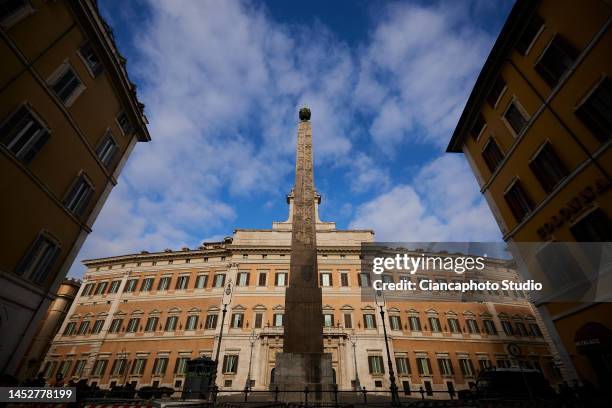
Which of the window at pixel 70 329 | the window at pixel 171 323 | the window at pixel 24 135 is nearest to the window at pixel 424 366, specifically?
the window at pixel 171 323

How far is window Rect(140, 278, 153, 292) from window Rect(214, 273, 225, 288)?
22.9 ft

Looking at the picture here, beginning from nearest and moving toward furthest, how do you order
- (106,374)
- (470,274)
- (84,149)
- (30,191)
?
(30,191)
(84,149)
(106,374)
(470,274)

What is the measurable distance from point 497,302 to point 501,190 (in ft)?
66.0

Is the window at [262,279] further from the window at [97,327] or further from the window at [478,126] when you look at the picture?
the window at [478,126]

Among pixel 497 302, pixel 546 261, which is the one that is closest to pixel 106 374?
pixel 546 261

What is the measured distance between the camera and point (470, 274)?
3047cm

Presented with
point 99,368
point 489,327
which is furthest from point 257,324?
point 489,327

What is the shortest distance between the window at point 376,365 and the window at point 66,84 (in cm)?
2529

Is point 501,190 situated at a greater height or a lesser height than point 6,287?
greater

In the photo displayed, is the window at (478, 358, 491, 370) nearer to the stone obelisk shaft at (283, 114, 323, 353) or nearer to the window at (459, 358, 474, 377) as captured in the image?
the window at (459, 358, 474, 377)

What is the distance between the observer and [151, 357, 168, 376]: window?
77.3 ft

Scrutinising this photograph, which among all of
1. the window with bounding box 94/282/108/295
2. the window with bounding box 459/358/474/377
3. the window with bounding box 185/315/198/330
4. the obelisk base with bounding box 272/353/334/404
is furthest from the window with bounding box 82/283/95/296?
the window with bounding box 459/358/474/377

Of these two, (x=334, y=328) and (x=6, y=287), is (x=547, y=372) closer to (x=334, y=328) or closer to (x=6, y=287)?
(x=334, y=328)

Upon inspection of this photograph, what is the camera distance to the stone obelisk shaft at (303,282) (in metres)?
9.41
